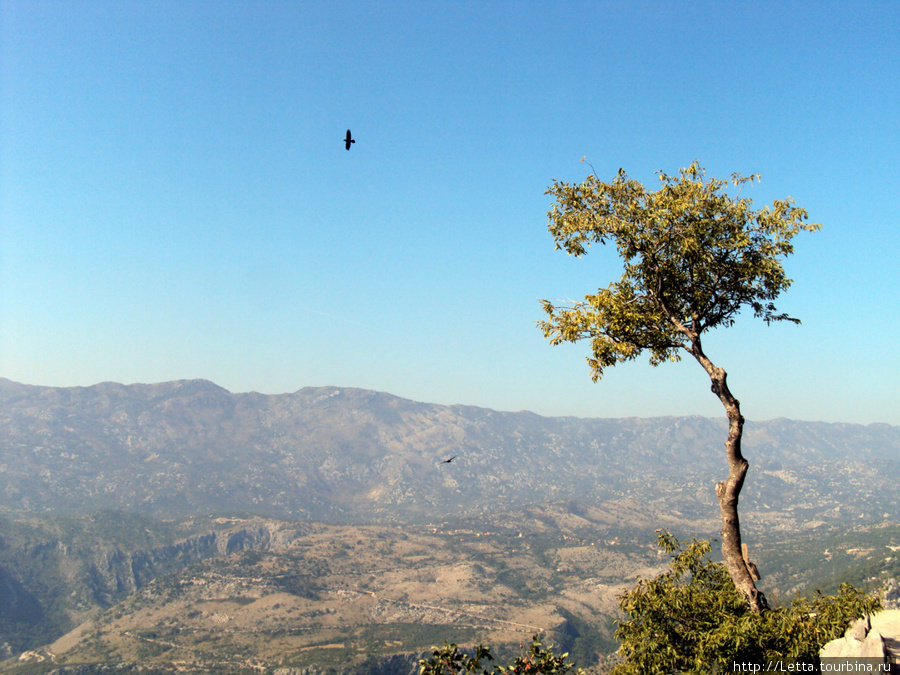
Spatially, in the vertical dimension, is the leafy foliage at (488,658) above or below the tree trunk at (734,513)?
below

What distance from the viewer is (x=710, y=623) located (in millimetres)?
19031

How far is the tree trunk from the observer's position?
62.1 feet

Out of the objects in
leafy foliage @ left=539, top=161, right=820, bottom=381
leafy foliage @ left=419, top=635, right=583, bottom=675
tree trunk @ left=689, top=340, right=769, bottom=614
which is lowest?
leafy foliage @ left=419, top=635, right=583, bottom=675

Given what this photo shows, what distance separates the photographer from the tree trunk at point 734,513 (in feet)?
62.1

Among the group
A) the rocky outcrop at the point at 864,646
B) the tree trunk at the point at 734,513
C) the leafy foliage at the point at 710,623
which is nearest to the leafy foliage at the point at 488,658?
the leafy foliage at the point at 710,623

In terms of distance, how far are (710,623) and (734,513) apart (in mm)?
3992

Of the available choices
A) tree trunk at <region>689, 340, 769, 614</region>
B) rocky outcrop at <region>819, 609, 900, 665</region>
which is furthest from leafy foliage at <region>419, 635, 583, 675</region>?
rocky outcrop at <region>819, 609, 900, 665</region>

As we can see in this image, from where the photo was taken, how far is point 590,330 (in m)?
22.1

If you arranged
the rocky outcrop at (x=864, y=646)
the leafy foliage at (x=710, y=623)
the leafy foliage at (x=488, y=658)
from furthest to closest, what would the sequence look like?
1. the leafy foliage at (x=710, y=623)
2. the leafy foliage at (x=488, y=658)
3. the rocky outcrop at (x=864, y=646)

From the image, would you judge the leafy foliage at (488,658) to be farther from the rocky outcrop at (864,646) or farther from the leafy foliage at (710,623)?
the rocky outcrop at (864,646)

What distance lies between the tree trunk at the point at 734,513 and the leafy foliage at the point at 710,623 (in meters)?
0.47

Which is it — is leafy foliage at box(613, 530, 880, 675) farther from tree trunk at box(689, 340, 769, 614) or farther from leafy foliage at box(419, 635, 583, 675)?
leafy foliage at box(419, 635, 583, 675)

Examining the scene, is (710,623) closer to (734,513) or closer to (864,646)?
(734,513)

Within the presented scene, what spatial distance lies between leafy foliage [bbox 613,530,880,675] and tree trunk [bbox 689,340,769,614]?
0.47m
